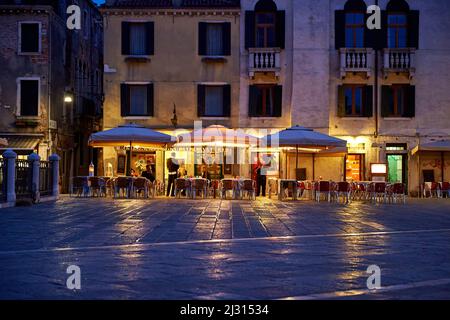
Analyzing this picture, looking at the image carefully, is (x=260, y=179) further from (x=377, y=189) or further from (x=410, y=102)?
(x=410, y=102)

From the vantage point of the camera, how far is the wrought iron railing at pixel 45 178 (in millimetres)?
24131

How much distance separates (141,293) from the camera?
7527 mm

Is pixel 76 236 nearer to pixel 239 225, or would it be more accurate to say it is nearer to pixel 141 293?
pixel 239 225

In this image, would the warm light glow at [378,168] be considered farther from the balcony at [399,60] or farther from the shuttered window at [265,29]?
the shuttered window at [265,29]

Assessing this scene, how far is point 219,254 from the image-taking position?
10.8m

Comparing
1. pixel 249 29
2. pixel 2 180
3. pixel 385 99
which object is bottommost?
pixel 2 180

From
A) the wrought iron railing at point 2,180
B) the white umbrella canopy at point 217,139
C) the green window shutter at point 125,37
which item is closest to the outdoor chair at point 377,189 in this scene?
the white umbrella canopy at point 217,139

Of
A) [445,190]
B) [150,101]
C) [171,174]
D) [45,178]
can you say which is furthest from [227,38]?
[45,178]

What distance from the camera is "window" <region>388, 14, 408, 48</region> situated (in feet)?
110

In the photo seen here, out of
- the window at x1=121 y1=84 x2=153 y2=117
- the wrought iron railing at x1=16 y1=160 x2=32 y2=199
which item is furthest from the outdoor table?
the wrought iron railing at x1=16 y1=160 x2=32 y2=199

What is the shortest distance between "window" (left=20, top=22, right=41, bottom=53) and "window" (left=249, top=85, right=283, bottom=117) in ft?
34.0

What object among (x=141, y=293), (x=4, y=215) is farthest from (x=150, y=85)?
(x=141, y=293)

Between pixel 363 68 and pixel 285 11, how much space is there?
4343 millimetres

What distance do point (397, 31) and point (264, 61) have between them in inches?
246
